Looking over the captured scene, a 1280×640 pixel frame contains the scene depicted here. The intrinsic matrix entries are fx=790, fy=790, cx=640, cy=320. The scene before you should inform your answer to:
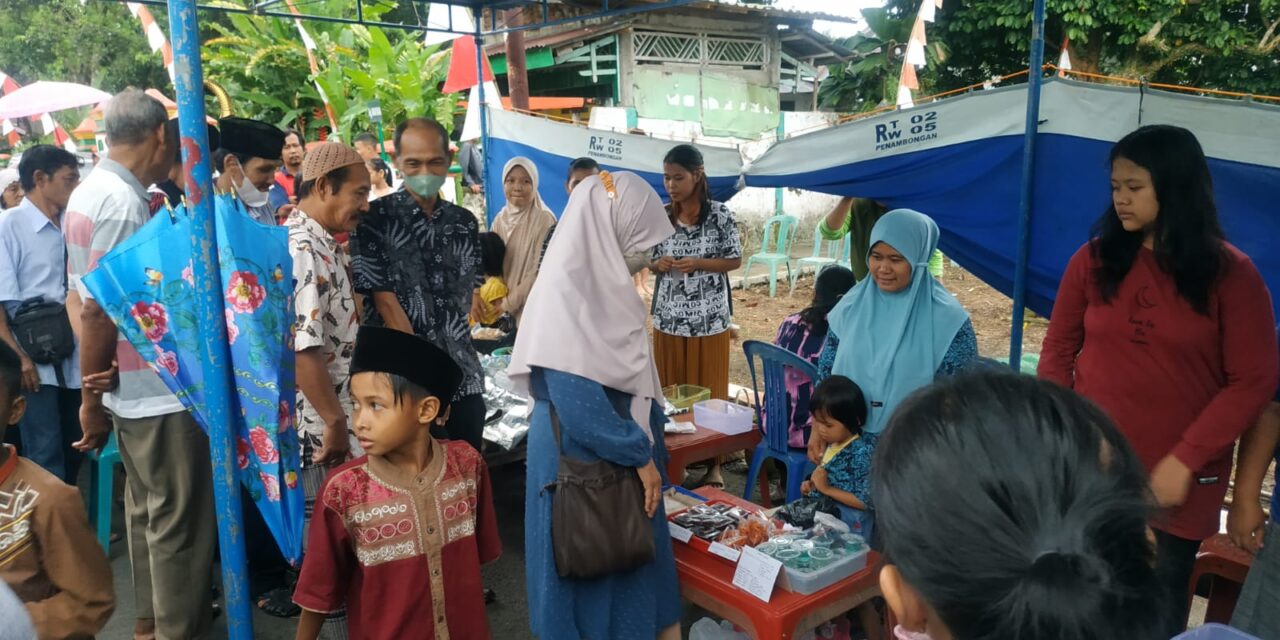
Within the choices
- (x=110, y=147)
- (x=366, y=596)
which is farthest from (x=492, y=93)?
(x=366, y=596)

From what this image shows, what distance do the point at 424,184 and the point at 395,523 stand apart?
1.29 m

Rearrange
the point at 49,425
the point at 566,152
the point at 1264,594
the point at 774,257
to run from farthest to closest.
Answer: the point at 774,257
the point at 566,152
the point at 49,425
the point at 1264,594

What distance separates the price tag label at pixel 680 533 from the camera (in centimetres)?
247

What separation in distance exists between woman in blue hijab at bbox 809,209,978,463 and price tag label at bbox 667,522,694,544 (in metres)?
0.68

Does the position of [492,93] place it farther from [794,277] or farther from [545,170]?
[794,277]

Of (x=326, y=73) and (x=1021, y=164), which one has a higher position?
(x=326, y=73)

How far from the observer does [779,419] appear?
353 cm

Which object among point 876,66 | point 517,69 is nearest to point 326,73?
point 517,69

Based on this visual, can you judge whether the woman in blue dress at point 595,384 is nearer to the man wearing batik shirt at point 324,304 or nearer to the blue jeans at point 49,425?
the man wearing batik shirt at point 324,304

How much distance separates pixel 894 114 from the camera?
3.62 meters

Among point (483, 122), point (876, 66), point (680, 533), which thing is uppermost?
point (876, 66)

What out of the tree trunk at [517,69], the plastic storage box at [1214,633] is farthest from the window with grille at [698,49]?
the plastic storage box at [1214,633]

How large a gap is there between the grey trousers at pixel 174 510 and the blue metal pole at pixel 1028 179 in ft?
9.69

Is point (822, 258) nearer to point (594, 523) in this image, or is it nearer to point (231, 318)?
point (594, 523)
